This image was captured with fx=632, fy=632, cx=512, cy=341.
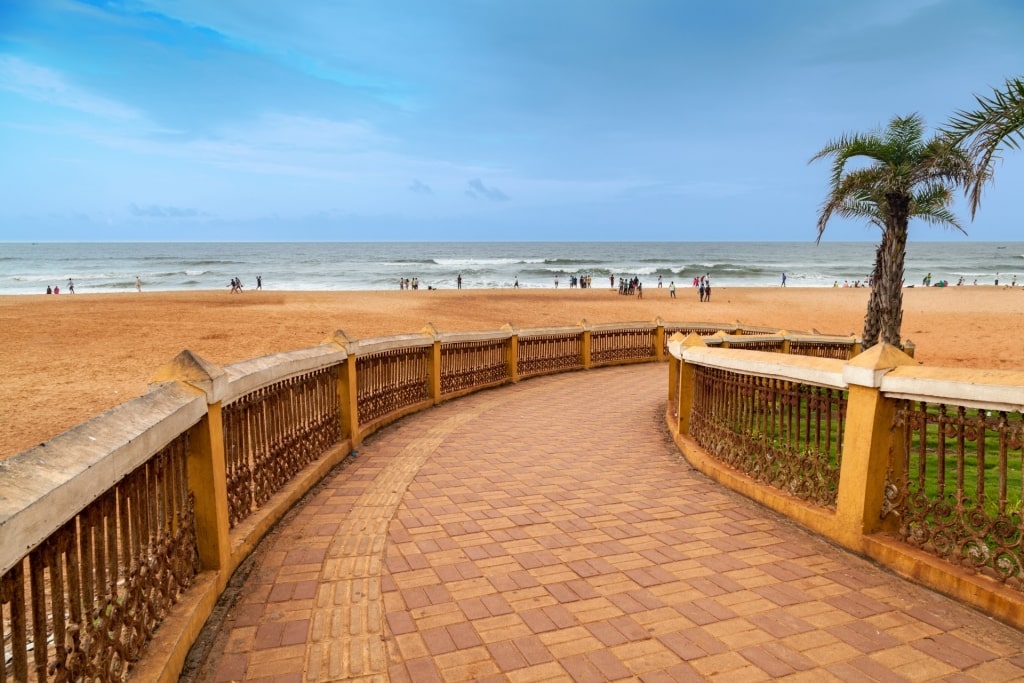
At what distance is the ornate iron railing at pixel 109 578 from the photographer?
1965 millimetres

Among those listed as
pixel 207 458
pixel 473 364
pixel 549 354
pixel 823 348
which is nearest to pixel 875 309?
pixel 823 348

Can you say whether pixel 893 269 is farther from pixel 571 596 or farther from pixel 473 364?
pixel 571 596

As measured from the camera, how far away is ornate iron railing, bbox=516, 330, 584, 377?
13.0m

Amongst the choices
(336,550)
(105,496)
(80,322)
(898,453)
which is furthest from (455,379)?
A: (80,322)

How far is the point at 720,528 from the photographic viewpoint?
4.88m

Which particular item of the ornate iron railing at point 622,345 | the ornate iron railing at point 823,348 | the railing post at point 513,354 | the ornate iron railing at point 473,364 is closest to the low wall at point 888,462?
the ornate iron railing at point 473,364

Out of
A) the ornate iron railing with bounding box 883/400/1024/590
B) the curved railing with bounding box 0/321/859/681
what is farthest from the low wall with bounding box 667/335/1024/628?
the curved railing with bounding box 0/321/859/681

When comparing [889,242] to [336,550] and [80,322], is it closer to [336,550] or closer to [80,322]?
[336,550]

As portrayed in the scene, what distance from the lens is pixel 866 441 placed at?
4188mm

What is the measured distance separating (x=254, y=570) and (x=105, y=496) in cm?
179

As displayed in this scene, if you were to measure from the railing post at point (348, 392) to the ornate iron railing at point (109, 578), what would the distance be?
10.9 ft

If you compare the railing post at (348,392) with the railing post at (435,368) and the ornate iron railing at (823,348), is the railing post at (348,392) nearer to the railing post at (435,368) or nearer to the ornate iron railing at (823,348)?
the railing post at (435,368)

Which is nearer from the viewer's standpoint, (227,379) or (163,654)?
(163,654)

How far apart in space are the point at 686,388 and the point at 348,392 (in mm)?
3799
